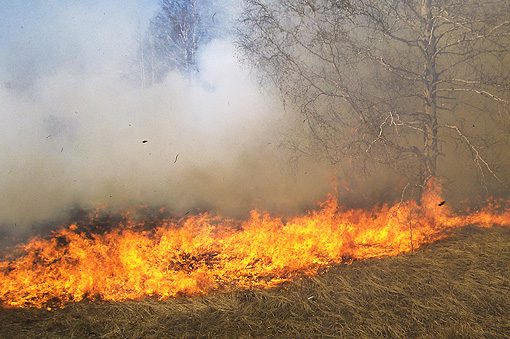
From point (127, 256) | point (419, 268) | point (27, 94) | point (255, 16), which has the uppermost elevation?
point (255, 16)

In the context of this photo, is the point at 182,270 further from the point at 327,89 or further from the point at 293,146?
the point at 327,89

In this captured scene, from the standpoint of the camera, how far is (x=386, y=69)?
7.23 m

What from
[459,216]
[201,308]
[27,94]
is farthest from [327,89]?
[27,94]

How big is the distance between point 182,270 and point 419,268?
9.98ft

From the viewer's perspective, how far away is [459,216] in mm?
6836

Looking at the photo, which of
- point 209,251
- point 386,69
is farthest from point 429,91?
point 209,251

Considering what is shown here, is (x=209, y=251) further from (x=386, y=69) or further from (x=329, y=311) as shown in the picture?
(x=386, y=69)

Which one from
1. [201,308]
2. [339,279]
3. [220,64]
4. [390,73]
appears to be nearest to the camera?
[201,308]

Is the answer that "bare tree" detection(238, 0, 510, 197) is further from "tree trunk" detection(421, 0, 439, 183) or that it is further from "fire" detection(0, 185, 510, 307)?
"fire" detection(0, 185, 510, 307)

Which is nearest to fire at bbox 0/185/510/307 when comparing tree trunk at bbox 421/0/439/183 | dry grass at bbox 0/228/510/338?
dry grass at bbox 0/228/510/338

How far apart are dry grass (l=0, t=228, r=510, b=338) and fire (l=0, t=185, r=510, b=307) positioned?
0.93 ft

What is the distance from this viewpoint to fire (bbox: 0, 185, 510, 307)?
458cm

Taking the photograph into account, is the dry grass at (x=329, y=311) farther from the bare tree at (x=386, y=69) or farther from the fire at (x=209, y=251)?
the bare tree at (x=386, y=69)

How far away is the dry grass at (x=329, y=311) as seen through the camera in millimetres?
3676
